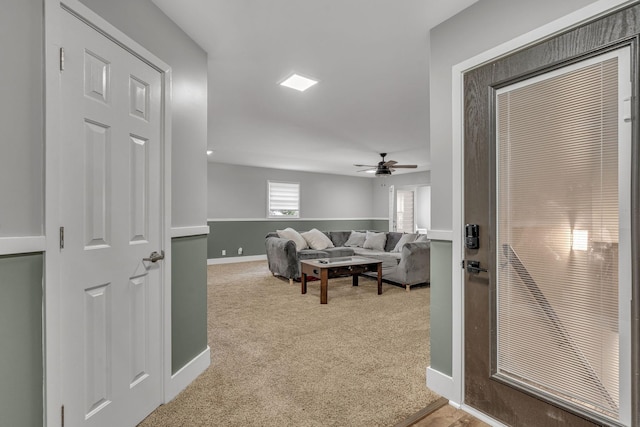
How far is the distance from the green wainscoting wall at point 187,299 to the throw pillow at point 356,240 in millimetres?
5314

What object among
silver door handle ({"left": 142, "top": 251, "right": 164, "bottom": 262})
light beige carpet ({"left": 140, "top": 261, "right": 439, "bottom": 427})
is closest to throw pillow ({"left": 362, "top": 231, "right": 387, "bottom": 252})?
light beige carpet ({"left": 140, "top": 261, "right": 439, "bottom": 427})

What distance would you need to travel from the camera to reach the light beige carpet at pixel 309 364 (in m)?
1.83

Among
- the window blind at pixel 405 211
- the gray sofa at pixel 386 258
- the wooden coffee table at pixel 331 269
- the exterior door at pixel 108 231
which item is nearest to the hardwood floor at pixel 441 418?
the exterior door at pixel 108 231

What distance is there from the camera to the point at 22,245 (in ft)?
3.80

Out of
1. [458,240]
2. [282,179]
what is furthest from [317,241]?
[458,240]

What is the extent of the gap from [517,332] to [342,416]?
3.49 ft

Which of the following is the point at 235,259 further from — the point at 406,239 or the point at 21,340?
the point at 21,340

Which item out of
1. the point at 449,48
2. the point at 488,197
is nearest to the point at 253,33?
the point at 449,48

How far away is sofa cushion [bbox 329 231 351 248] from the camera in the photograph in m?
7.68

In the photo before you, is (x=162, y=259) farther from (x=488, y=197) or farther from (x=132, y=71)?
(x=488, y=197)

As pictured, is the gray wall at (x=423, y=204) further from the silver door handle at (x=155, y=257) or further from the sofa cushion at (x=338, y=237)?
the silver door handle at (x=155, y=257)

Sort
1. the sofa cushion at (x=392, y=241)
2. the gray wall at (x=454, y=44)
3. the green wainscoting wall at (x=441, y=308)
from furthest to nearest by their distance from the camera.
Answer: the sofa cushion at (x=392, y=241) → the green wainscoting wall at (x=441, y=308) → the gray wall at (x=454, y=44)

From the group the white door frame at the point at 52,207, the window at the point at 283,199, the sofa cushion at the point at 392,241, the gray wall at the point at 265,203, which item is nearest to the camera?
the white door frame at the point at 52,207

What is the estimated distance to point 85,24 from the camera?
141 centimetres
